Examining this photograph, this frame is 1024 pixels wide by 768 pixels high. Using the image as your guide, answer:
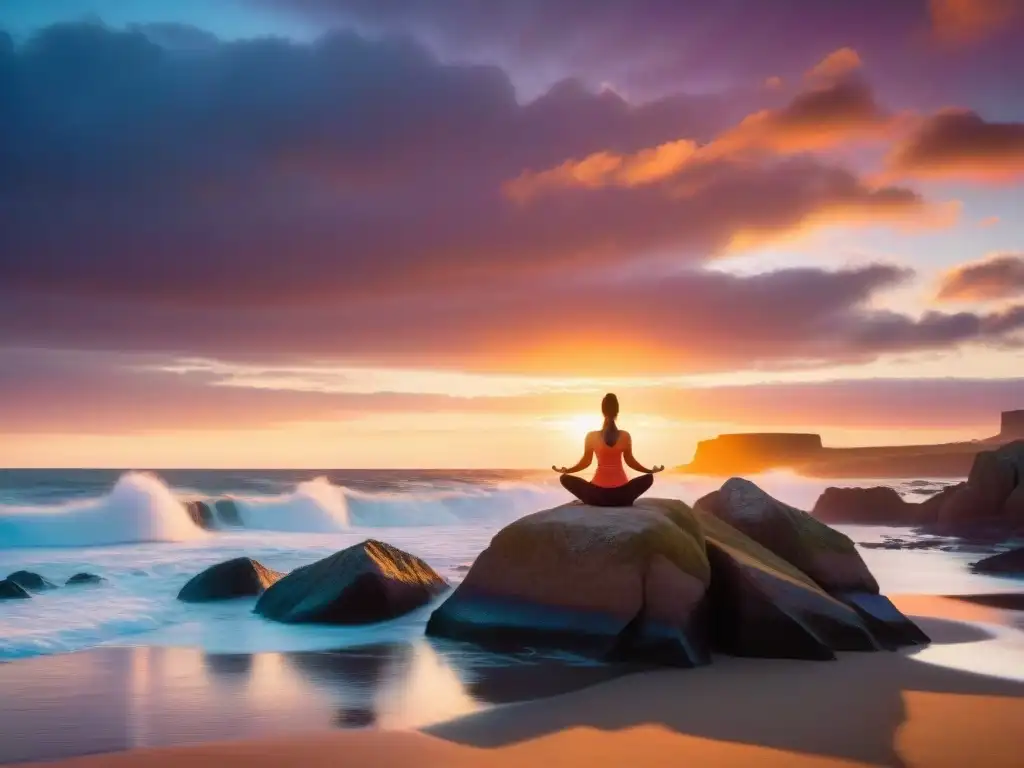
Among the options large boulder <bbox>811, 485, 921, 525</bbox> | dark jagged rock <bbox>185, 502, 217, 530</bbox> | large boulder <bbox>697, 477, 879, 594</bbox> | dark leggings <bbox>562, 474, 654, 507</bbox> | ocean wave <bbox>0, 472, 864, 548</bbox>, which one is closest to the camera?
dark leggings <bbox>562, 474, 654, 507</bbox>

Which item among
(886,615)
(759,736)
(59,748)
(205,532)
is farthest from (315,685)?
(205,532)

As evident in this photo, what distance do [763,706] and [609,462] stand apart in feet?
15.3

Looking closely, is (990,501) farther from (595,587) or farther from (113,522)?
(113,522)

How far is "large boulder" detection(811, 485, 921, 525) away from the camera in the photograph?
123ft

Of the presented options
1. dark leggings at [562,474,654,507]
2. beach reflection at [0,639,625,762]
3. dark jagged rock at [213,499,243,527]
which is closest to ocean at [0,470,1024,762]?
beach reflection at [0,639,625,762]

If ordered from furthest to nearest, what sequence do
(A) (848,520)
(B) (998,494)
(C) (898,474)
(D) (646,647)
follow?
(C) (898,474) → (A) (848,520) → (B) (998,494) → (D) (646,647)

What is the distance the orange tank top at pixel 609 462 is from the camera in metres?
12.6

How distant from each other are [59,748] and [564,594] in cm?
571

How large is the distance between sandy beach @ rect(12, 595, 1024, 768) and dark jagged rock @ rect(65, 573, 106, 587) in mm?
12243

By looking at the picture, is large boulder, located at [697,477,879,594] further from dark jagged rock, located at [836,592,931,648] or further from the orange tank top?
the orange tank top

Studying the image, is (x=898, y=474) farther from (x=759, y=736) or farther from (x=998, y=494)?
(x=759, y=736)

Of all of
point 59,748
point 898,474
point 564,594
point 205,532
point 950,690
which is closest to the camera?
point 59,748

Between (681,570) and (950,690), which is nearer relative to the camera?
(950,690)

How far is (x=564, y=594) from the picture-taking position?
1128 cm
